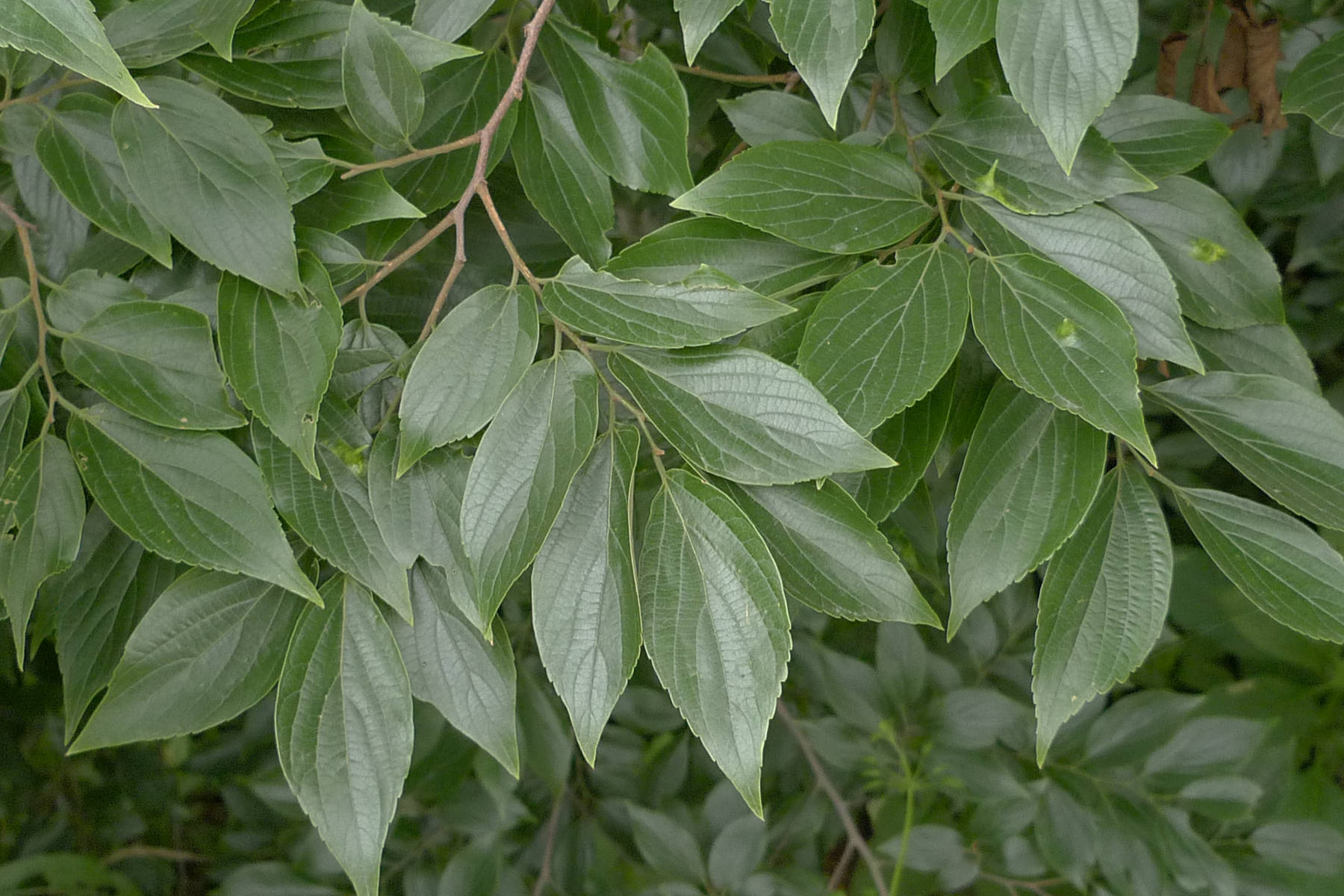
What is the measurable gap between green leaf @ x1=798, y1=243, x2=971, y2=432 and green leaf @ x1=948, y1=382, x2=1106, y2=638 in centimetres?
8

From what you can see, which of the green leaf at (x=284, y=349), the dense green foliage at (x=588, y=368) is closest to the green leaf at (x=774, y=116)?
the dense green foliage at (x=588, y=368)

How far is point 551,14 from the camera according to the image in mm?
747

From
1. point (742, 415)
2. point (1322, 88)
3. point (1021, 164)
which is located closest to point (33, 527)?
point (742, 415)

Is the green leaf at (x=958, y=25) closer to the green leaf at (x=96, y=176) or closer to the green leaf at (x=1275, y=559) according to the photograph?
the green leaf at (x=1275, y=559)

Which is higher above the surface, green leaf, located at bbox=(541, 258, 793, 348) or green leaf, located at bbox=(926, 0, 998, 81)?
green leaf, located at bbox=(926, 0, 998, 81)

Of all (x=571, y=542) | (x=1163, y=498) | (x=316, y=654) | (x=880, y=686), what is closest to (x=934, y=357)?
(x=571, y=542)

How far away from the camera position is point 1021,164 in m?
0.60

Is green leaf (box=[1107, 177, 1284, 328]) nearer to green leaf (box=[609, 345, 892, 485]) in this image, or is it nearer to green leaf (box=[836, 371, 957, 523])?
green leaf (box=[836, 371, 957, 523])

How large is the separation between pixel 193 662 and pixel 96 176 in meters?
0.31

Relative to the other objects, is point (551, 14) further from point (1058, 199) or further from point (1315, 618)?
point (1315, 618)

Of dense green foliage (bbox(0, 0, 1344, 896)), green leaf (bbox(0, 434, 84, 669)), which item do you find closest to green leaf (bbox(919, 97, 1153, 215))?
dense green foliage (bbox(0, 0, 1344, 896))

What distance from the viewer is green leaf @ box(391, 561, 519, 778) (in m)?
0.61

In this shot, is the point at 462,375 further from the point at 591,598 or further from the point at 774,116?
the point at 774,116

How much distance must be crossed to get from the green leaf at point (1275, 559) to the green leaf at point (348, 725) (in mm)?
506
